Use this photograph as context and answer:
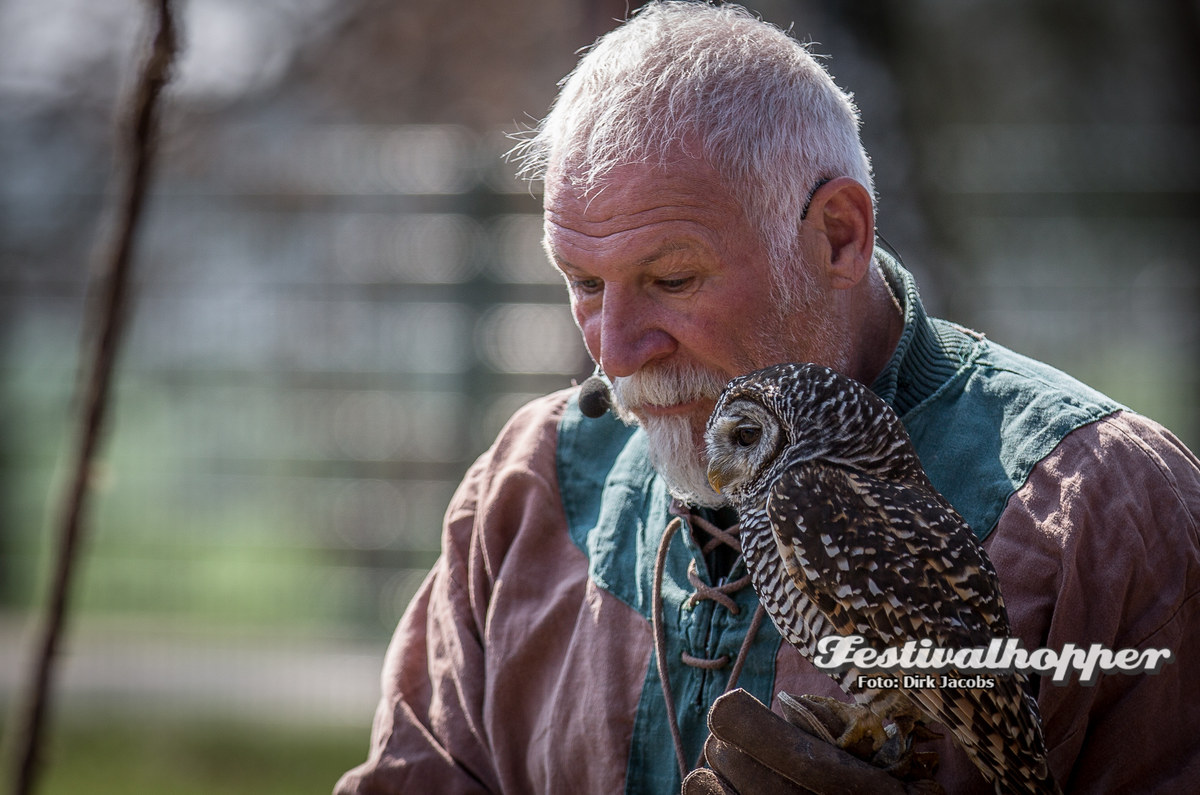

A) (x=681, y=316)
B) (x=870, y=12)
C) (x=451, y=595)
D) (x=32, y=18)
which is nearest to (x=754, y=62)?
(x=681, y=316)

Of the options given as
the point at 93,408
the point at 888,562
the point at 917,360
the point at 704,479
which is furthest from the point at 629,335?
the point at 93,408

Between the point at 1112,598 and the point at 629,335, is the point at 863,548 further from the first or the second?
the point at 629,335

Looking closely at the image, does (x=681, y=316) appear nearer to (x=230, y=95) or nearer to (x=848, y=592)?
(x=848, y=592)

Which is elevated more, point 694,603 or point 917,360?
point 917,360

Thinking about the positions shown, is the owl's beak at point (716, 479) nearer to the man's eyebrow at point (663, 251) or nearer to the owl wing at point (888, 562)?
the owl wing at point (888, 562)

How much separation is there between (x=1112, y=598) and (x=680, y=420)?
765mm

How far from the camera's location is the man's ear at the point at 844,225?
6.74ft

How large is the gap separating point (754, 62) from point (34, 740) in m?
1.66

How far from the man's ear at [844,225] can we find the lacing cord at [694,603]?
1.68ft

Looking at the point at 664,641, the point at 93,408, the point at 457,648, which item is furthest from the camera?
the point at 457,648

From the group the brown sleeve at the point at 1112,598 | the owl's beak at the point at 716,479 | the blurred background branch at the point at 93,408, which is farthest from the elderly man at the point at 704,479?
the blurred background branch at the point at 93,408

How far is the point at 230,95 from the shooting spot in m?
8.78

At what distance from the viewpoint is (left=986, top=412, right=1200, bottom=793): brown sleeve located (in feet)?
5.64

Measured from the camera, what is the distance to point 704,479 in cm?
200
